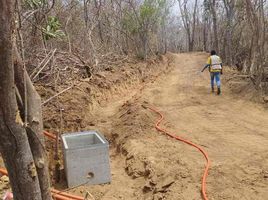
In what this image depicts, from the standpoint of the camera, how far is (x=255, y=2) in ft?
44.5

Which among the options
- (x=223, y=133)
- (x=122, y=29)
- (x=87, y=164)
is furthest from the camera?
(x=122, y=29)

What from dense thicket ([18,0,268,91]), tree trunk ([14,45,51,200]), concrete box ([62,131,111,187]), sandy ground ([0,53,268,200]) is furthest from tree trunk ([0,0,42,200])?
dense thicket ([18,0,268,91])

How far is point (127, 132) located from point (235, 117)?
3.09m

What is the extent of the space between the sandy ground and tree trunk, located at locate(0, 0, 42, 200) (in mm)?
3091

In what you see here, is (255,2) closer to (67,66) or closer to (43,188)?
(67,66)

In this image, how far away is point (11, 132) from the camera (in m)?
3.14

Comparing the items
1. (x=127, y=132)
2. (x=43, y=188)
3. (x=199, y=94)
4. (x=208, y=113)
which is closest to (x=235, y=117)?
(x=208, y=113)

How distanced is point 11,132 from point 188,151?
198 inches

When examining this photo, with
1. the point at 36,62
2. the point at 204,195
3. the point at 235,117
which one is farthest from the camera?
the point at 36,62

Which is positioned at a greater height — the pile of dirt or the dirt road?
the pile of dirt

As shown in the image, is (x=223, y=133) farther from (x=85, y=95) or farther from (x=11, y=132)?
(x=11, y=132)

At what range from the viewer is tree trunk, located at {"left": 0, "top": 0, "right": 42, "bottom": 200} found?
9.38ft

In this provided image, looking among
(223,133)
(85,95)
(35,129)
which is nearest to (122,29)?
(85,95)

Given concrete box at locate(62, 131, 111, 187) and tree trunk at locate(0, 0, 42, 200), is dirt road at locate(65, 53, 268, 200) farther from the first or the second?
tree trunk at locate(0, 0, 42, 200)
